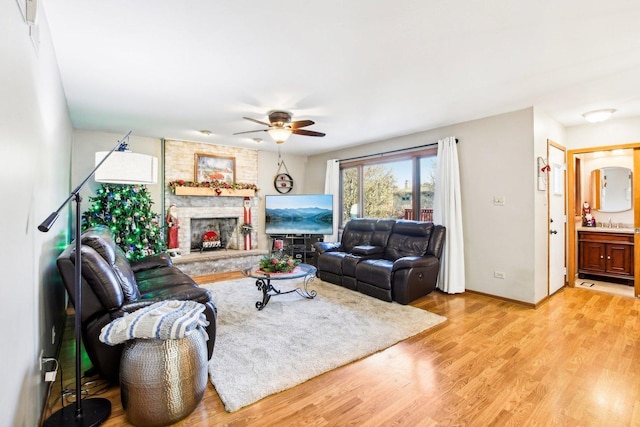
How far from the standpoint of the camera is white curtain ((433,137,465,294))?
14.5 ft

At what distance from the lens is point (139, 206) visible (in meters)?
4.75

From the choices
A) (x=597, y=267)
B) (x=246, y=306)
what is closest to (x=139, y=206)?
(x=246, y=306)

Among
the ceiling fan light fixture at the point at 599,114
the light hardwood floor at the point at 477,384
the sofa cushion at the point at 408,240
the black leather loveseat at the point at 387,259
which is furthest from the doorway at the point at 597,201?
the sofa cushion at the point at 408,240

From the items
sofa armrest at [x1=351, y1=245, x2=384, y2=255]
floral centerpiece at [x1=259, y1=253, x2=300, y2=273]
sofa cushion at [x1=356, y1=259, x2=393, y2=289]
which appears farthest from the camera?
sofa armrest at [x1=351, y1=245, x2=384, y2=255]

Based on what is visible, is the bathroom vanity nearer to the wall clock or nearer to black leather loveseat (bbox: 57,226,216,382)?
the wall clock

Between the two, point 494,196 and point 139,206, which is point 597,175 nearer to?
point 494,196

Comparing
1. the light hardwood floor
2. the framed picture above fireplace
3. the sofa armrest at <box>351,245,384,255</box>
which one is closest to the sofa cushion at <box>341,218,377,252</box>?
the sofa armrest at <box>351,245,384,255</box>

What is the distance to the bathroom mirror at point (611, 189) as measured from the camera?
16.9 ft

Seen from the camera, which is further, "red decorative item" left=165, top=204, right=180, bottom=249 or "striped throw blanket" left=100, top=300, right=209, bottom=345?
"red decorative item" left=165, top=204, right=180, bottom=249

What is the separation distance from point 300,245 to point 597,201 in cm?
546

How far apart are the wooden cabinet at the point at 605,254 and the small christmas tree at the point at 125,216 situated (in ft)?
23.1

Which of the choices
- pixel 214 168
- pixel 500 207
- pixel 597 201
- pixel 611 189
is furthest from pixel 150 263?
pixel 611 189

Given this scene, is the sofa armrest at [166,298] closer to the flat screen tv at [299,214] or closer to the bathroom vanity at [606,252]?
the flat screen tv at [299,214]

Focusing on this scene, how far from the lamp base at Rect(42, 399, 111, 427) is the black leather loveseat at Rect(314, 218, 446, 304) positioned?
3008 mm
